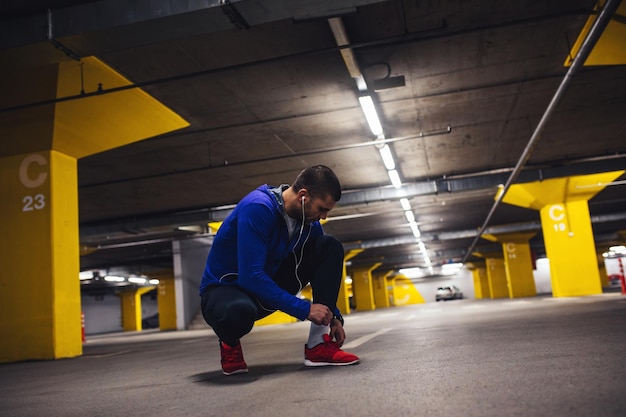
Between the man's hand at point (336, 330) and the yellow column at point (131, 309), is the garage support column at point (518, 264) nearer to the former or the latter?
the yellow column at point (131, 309)

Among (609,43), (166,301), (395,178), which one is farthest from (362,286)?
(609,43)

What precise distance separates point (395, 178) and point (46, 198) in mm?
9443

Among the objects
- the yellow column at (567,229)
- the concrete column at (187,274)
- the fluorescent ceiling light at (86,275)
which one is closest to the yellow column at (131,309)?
the fluorescent ceiling light at (86,275)

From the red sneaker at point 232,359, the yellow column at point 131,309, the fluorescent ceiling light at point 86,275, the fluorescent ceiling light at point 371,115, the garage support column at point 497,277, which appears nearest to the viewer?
the red sneaker at point 232,359

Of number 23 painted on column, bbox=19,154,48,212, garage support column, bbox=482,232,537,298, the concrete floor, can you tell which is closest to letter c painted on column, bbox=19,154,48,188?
number 23 painted on column, bbox=19,154,48,212

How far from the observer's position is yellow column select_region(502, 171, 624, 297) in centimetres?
1817

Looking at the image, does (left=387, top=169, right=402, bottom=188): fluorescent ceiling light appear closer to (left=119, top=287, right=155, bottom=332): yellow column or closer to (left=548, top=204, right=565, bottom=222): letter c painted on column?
(left=548, top=204, right=565, bottom=222): letter c painted on column

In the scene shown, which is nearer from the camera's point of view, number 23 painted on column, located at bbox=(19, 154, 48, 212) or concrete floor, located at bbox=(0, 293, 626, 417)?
concrete floor, located at bbox=(0, 293, 626, 417)

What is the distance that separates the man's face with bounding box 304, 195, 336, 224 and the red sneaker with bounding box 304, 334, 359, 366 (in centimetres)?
71

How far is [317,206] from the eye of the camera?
2912 mm

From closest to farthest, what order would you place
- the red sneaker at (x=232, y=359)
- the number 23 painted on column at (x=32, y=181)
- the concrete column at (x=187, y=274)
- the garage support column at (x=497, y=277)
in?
the red sneaker at (x=232, y=359), the number 23 painted on column at (x=32, y=181), the concrete column at (x=187, y=274), the garage support column at (x=497, y=277)

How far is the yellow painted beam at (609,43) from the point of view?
7539mm

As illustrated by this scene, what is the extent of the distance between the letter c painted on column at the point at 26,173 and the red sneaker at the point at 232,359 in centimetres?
684

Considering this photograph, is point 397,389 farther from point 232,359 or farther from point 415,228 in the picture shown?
point 415,228
